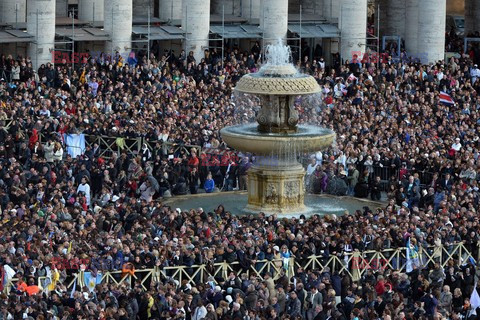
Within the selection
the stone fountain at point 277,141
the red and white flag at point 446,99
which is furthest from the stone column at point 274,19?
the stone fountain at point 277,141

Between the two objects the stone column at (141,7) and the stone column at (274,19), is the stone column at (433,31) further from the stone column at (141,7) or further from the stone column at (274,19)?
the stone column at (141,7)

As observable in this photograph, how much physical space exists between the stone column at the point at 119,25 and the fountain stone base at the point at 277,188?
24.5 meters

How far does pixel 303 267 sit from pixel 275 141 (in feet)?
29.1

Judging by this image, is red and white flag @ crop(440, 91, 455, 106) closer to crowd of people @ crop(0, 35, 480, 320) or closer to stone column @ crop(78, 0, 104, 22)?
crowd of people @ crop(0, 35, 480, 320)

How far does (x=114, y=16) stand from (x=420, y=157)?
879 inches

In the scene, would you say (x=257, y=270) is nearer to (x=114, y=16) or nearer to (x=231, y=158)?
(x=231, y=158)

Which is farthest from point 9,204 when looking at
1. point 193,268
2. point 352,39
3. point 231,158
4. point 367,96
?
point 352,39

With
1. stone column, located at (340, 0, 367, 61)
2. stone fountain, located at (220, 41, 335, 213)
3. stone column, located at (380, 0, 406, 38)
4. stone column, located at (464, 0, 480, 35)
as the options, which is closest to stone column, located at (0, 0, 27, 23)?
stone column, located at (340, 0, 367, 61)

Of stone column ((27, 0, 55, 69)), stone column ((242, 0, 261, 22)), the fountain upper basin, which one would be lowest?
the fountain upper basin

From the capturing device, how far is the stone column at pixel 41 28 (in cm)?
8575

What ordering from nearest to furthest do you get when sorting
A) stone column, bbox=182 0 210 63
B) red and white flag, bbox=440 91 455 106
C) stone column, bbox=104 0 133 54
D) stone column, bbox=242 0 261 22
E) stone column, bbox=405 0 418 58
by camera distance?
1. red and white flag, bbox=440 91 455 106
2. stone column, bbox=104 0 133 54
3. stone column, bbox=182 0 210 63
4. stone column, bbox=405 0 418 58
5. stone column, bbox=242 0 261 22

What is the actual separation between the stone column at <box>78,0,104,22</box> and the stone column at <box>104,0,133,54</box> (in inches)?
172

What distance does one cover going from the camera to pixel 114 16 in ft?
291

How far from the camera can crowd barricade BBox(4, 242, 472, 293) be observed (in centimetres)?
5428
